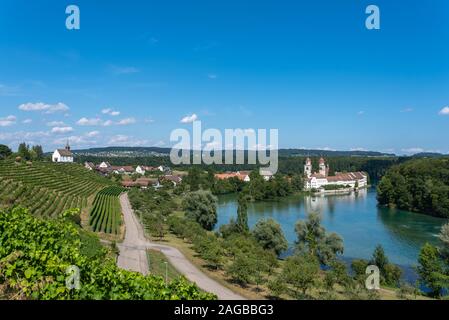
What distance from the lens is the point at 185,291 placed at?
16.1 ft

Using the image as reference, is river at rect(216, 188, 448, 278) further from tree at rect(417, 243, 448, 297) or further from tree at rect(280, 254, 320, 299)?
tree at rect(280, 254, 320, 299)

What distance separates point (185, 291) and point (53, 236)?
276 cm

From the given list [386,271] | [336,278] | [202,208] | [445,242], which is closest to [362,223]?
[202,208]

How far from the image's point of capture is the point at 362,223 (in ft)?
126

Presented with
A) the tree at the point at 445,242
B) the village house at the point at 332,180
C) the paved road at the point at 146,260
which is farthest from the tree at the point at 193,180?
the tree at the point at 445,242

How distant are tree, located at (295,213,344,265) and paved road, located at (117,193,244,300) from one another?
741 cm

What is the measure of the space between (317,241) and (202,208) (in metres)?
14.1

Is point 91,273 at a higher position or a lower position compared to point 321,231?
higher

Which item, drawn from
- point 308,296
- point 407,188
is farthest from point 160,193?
point 308,296

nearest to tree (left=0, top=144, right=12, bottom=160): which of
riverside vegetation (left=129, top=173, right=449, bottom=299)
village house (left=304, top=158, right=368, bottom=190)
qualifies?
riverside vegetation (left=129, top=173, right=449, bottom=299)

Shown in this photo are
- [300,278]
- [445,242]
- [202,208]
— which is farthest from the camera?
[202,208]

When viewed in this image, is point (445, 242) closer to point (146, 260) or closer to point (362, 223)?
point (146, 260)

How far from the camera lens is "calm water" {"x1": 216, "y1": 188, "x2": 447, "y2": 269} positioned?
27.4 m

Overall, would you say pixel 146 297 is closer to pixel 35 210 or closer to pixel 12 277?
pixel 12 277
